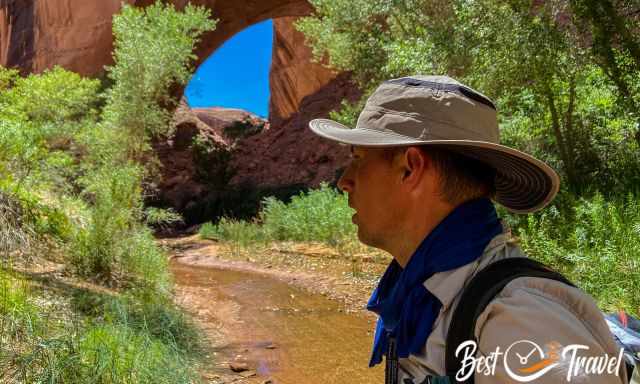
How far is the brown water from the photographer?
322 cm

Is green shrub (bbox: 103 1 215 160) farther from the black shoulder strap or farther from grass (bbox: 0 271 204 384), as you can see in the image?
the black shoulder strap

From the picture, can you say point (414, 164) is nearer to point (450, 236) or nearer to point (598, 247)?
point (450, 236)

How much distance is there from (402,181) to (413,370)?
1.25 ft

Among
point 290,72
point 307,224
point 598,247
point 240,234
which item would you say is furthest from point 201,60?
point 598,247

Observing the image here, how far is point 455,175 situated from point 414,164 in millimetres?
89

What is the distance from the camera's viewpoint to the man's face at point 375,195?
3.46 ft

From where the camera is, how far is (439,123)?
38.0 inches

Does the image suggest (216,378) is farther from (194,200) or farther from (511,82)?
(194,200)

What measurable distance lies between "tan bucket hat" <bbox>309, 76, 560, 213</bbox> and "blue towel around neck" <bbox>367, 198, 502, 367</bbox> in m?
0.13

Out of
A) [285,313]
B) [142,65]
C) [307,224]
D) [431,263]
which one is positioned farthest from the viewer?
[142,65]

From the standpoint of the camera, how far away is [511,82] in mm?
5637

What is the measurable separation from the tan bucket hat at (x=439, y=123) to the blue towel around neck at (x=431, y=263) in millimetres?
127

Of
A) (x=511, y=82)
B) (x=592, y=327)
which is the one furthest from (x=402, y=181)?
(x=511, y=82)

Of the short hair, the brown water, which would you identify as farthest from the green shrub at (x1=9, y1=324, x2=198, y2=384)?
the short hair
